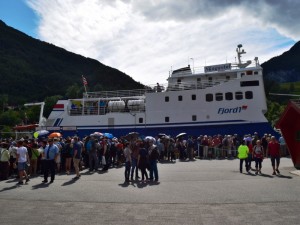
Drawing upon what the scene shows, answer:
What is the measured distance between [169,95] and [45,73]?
148 m

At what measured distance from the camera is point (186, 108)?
1058 inches

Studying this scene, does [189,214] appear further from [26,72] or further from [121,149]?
[26,72]

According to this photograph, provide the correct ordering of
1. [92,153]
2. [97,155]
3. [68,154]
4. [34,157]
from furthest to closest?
[97,155], [92,153], [68,154], [34,157]

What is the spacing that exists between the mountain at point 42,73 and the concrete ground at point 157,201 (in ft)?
345

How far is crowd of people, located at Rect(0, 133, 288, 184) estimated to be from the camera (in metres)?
11.9

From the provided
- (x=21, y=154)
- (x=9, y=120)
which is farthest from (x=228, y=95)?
(x=9, y=120)

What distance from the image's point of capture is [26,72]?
154 metres

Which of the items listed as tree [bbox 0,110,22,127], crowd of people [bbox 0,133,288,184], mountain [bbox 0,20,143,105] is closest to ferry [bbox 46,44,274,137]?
crowd of people [bbox 0,133,288,184]

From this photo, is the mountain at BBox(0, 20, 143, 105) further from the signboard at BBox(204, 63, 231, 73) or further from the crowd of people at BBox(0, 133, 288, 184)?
the crowd of people at BBox(0, 133, 288, 184)

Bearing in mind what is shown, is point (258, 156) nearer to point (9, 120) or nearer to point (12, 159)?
point (12, 159)

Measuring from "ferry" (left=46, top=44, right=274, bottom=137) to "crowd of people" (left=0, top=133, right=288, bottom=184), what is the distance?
5.44 m

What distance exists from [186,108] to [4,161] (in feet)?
56.4

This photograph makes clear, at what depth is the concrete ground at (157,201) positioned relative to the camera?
6.83 meters

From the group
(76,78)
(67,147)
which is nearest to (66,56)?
(76,78)
